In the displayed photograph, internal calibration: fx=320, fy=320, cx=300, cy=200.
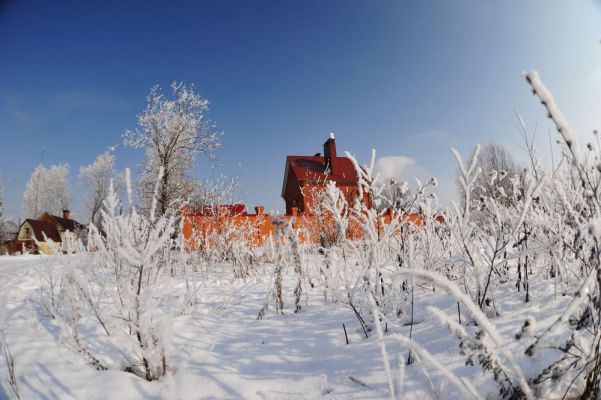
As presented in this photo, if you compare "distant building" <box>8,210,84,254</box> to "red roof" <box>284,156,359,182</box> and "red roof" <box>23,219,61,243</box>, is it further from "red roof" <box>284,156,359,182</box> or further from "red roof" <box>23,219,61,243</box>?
"red roof" <box>284,156,359,182</box>

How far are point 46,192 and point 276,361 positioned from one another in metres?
49.5

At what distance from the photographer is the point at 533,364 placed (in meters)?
1.32

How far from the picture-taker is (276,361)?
1948 mm

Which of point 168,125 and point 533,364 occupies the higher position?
point 168,125

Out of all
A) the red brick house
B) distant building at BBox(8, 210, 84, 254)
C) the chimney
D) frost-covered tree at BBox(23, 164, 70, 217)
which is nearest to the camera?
the red brick house

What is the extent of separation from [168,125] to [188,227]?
6.04 meters

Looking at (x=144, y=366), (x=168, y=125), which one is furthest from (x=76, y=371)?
(x=168, y=125)

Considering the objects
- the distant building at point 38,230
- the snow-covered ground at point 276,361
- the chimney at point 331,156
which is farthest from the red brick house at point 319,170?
the snow-covered ground at point 276,361

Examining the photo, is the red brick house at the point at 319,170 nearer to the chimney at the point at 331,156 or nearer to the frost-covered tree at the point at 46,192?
the chimney at the point at 331,156

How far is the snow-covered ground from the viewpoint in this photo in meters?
1.48

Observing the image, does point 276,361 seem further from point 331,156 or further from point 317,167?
point 317,167

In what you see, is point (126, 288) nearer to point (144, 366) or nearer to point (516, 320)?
point (144, 366)

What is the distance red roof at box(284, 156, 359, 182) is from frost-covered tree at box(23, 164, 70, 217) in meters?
31.4

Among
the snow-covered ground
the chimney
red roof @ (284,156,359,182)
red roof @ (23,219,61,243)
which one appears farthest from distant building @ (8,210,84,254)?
the snow-covered ground
